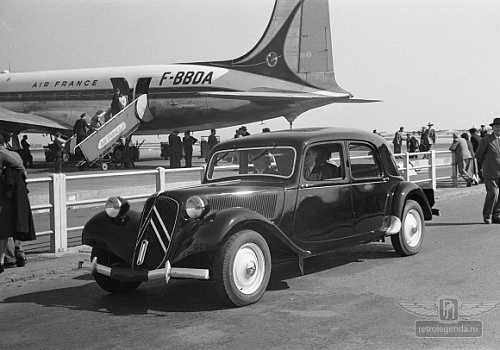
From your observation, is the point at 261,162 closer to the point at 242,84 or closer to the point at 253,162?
the point at 253,162

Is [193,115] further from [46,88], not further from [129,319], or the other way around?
[129,319]

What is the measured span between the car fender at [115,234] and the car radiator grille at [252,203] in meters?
0.98

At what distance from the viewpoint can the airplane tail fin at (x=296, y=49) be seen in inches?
1129

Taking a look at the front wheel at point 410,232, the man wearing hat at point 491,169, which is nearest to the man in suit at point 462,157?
the man wearing hat at point 491,169

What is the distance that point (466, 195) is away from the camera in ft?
56.9

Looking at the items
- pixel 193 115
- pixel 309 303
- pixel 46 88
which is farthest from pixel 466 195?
pixel 46 88

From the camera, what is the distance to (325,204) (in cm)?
729

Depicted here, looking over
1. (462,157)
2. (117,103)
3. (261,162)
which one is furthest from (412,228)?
(117,103)

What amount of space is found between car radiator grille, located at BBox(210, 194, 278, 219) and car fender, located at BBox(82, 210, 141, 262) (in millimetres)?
977

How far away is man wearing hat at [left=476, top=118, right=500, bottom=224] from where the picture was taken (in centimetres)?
1124

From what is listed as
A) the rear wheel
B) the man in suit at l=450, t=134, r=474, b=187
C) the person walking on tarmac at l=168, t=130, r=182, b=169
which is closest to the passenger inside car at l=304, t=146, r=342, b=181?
the rear wheel

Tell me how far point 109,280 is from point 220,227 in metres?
1.64

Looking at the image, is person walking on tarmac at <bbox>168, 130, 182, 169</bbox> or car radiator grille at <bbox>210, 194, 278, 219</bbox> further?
person walking on tarmac at <bbox>168, 130, 182, 169</bbox>

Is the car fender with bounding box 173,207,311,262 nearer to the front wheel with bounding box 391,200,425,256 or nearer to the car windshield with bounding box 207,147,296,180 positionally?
the car windshield with bounding box 207,147,296,180
